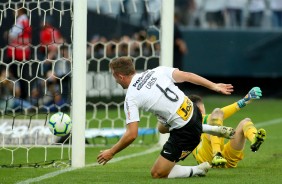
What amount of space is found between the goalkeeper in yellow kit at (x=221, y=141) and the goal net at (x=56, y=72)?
4.93 ft

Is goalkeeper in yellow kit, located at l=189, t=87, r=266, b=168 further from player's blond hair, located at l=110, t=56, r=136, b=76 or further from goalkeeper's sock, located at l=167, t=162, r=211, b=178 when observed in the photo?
player's blond hair, located at l=110, t=56, r=136, b=76

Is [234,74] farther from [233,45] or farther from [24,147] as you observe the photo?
[24,147]

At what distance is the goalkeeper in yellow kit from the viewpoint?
916 cm

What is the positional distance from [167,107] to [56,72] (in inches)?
350

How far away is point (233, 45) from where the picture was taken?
23.2m

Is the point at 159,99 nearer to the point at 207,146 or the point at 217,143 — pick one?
the point at 217,143

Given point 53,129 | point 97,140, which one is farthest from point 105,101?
point 53,129

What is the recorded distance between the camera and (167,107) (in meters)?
8.48

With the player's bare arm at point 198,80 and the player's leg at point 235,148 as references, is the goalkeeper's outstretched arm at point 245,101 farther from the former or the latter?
the player's bare arm at point 198,80

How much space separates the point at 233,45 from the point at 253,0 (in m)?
1.32

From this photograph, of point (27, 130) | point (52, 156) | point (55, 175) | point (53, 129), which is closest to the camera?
point (55, 175)

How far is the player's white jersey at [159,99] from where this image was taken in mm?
8344

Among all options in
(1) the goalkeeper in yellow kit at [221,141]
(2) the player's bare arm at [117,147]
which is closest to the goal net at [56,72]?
(1) the goalkeeper in yellow kit at [221,141]

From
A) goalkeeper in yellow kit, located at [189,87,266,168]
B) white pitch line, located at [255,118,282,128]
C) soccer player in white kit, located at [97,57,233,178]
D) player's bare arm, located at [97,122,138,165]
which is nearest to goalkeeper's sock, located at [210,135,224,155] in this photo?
goalkeeper in yellow kit, located at [189,87,266,168]
